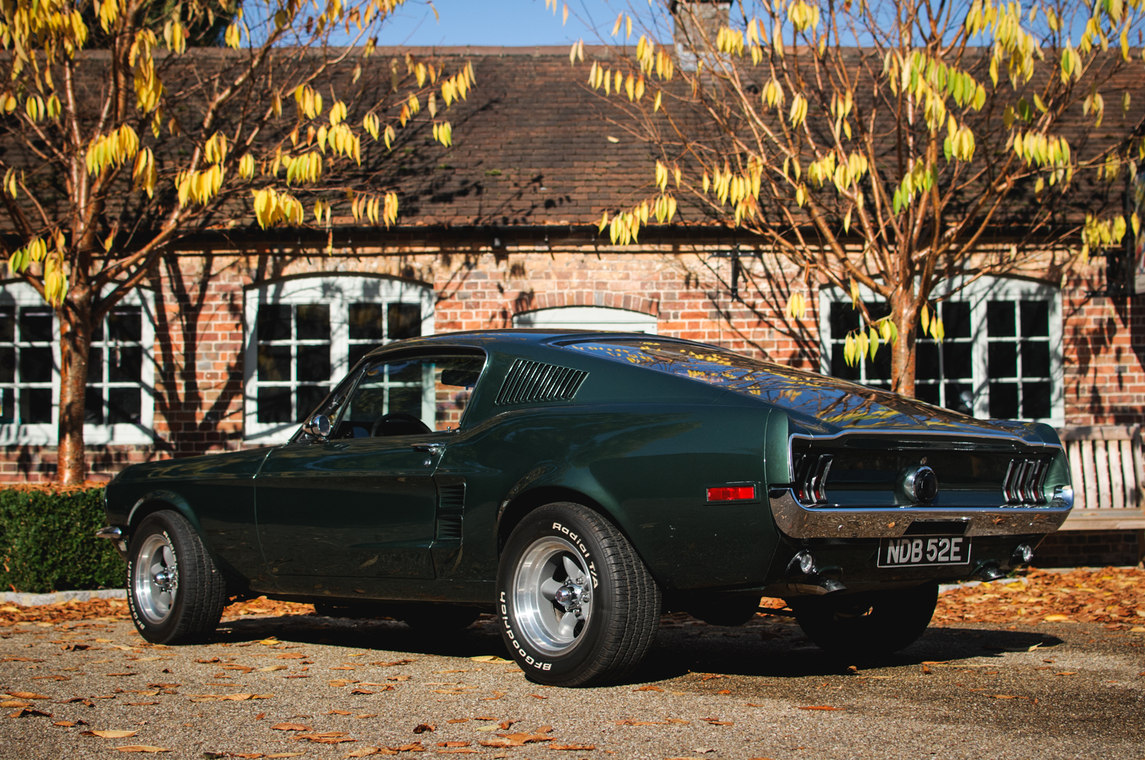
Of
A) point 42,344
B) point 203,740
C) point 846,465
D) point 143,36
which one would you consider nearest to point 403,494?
point 203,740

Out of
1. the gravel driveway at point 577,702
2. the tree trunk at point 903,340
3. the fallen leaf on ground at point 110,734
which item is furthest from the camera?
the tree trunk at point 903,340

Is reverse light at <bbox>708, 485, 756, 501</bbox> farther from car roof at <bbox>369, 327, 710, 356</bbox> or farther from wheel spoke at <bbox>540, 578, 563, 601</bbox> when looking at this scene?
car roof at <bbox>369, 327, 710, 356</bbox>

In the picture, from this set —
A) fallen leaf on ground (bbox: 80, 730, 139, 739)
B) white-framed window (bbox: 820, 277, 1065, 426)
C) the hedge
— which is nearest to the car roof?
fallen leaf on ground (bbox: 80, 730, 139, 739)

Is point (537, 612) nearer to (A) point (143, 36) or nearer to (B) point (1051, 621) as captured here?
(B) point (1051, 621)

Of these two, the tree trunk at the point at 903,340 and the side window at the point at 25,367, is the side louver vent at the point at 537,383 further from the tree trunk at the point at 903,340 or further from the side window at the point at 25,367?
the side window at the point at 25,367

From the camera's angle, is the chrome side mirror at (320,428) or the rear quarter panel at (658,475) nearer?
the rear quarter panel at (658,475)

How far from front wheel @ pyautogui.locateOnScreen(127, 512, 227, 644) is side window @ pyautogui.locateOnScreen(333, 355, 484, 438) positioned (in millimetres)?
1025

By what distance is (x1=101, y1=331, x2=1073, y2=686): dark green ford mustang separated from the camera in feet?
12.5

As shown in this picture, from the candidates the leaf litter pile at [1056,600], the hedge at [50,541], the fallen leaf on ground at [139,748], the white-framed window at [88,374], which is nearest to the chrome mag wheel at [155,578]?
the fallen leaf on ground at [139,748]

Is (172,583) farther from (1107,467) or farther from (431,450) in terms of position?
(1107,467)

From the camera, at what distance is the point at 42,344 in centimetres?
1119

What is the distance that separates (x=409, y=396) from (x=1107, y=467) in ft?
22.7

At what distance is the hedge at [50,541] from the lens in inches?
313

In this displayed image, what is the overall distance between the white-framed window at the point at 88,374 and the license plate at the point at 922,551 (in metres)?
8.70
